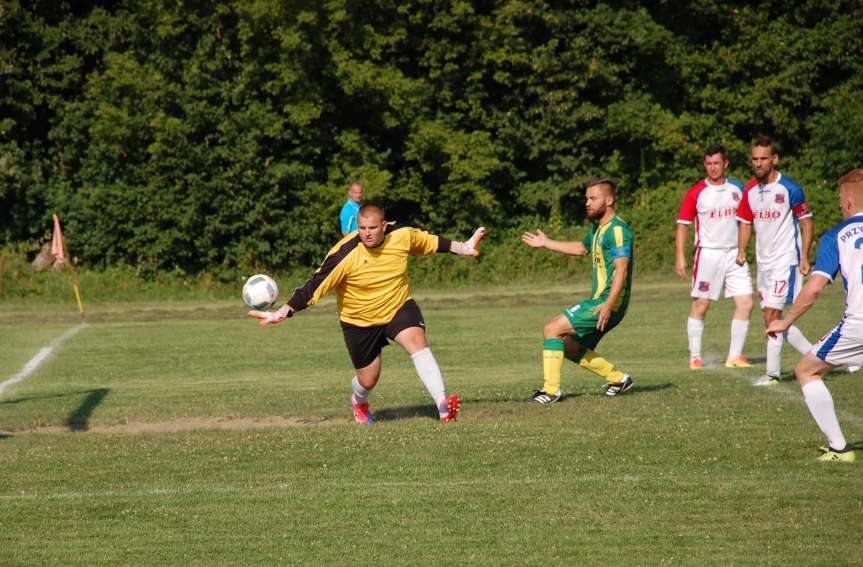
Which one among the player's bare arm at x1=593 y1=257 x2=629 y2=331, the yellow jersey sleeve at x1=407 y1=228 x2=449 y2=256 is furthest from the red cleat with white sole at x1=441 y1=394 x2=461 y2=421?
the player's bare arm at x1=593 y1=257 x2=629 y2=331

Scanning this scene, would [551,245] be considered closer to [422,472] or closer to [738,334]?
[422,472]

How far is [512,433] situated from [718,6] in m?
29.3

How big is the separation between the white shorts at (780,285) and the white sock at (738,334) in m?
1.02

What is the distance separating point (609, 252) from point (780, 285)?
8.78ft

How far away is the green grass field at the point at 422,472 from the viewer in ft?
20.5

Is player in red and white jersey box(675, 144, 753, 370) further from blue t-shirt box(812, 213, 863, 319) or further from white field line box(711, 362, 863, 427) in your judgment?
blue t-shirt box(812, 213, 863, 319)

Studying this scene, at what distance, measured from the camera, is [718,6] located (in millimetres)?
35531

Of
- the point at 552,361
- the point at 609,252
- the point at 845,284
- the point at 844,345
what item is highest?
the point at 845,284

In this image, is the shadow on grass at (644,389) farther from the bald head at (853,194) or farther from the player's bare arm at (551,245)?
the bald head at (853,194)

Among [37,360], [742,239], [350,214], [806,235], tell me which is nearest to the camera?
[806,235]

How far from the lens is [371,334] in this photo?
32.7 feet

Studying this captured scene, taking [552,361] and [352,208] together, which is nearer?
[552,361]

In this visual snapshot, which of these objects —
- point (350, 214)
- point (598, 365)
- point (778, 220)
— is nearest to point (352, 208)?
point (350, 214)

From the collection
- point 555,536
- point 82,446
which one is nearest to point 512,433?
point 555,536
